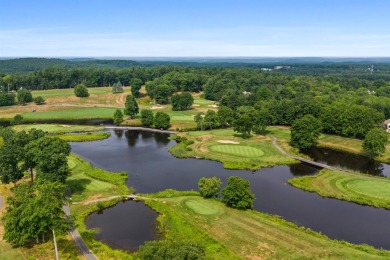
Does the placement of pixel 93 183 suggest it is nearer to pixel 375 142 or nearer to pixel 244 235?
pixel 244 235

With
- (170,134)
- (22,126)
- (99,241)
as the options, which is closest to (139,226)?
(99,241)

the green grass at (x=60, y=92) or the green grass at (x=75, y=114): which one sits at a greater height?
the green grass at (x=60, y=92)

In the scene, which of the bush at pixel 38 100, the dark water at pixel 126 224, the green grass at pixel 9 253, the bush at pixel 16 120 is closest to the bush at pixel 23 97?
the bush at pixel 38 100

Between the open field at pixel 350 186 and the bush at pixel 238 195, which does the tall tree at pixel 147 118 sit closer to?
the open field at pixel 350 186

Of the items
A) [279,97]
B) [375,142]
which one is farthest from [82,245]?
[279,97]

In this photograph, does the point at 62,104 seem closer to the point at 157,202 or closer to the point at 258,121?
the point at 258,121

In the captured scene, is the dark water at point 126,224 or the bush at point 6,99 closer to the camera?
the dark water at point 126,224

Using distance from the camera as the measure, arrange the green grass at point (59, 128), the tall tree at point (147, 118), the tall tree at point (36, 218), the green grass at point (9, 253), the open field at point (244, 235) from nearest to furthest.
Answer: the green grass at point (9, 253) < the tall tree at point (36, 218) < the open field at point (244, 235) < the green grass at point (59, 128) < the tall tree at point (147, 118)

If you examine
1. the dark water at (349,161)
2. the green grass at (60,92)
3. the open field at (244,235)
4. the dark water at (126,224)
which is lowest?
the dark water at (126,224)
